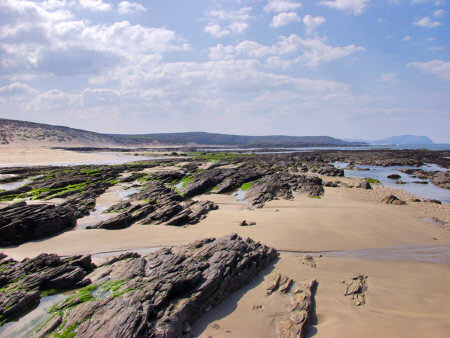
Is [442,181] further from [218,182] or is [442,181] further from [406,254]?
[218,182]

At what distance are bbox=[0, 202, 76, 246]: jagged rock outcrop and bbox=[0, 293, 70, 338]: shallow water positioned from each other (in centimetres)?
991

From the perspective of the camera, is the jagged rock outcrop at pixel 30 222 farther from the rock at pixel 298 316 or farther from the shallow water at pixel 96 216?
the rock at pixel 298 316

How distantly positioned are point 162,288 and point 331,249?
11.4 metres

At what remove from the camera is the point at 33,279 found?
38.3 ft

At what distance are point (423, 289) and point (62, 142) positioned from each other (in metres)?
186

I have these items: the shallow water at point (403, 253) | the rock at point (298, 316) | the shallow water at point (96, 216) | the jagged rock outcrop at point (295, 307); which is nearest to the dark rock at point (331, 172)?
the shallow water at point (403, 253)

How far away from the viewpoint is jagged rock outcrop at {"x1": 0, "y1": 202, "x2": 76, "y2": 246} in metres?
17.9

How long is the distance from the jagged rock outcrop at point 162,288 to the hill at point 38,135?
493ft

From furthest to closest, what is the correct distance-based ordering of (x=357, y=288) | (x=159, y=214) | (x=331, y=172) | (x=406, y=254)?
(x=331, y=172) < (x=159, y=214) < (x=406, y=254) < (x=357, y=288)

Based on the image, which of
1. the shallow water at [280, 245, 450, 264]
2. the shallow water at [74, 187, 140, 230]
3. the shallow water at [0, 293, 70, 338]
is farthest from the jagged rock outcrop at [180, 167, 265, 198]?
the shallow water at [0, 293, 70, 338]

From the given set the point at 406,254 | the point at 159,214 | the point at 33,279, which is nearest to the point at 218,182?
the point at 159,214

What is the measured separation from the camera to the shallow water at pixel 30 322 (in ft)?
30.1

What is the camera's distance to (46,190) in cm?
3397

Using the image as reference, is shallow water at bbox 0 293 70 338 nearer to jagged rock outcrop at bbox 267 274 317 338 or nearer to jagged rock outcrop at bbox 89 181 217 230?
jagged rock outcrop at bbox 267 274 317 338
